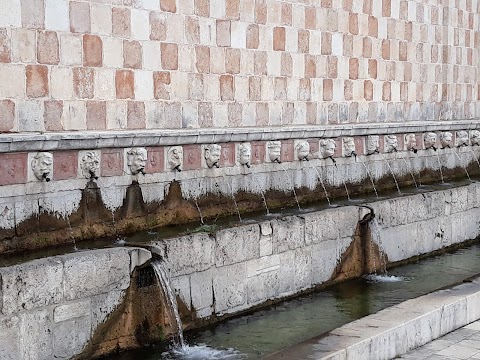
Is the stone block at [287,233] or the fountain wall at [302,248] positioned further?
the stone block at [287,233]

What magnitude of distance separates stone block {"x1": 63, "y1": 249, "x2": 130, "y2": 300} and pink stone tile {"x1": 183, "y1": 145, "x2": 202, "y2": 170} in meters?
2.34

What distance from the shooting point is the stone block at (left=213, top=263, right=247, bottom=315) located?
8.23 meters

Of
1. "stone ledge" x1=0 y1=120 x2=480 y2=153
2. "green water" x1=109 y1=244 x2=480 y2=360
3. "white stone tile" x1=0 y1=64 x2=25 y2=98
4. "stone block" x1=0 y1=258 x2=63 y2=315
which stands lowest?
"green water" x1=109 y1=244 x2=480 y2=360

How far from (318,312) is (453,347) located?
1448mm

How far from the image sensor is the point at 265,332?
26.1 ft

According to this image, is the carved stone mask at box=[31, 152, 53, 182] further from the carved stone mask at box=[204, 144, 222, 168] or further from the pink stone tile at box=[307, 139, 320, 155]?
the pink stone tile at box=[307, 139, 320, 155]

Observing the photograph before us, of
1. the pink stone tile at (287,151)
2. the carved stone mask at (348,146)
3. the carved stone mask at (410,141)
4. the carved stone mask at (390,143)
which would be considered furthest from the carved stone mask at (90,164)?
the carved stone mask at (410,141)

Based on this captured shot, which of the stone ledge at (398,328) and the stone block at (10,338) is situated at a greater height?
the stone block at (10,338)

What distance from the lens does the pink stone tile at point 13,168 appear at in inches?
295

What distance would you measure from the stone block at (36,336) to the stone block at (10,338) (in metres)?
0.03

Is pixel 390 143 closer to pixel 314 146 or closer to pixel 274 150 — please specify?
pixel 314 146

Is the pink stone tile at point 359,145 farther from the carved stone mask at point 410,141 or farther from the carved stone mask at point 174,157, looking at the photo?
the carved stone mask at point 174,157

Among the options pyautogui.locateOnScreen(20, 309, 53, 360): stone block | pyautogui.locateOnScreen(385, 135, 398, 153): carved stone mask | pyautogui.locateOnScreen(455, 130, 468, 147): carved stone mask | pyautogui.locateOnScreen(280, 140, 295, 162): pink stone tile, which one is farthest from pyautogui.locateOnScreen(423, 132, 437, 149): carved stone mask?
pyautogui.locateOnScreen(20, 309, 53, 360): stone block

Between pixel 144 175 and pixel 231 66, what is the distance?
183 centimetres
